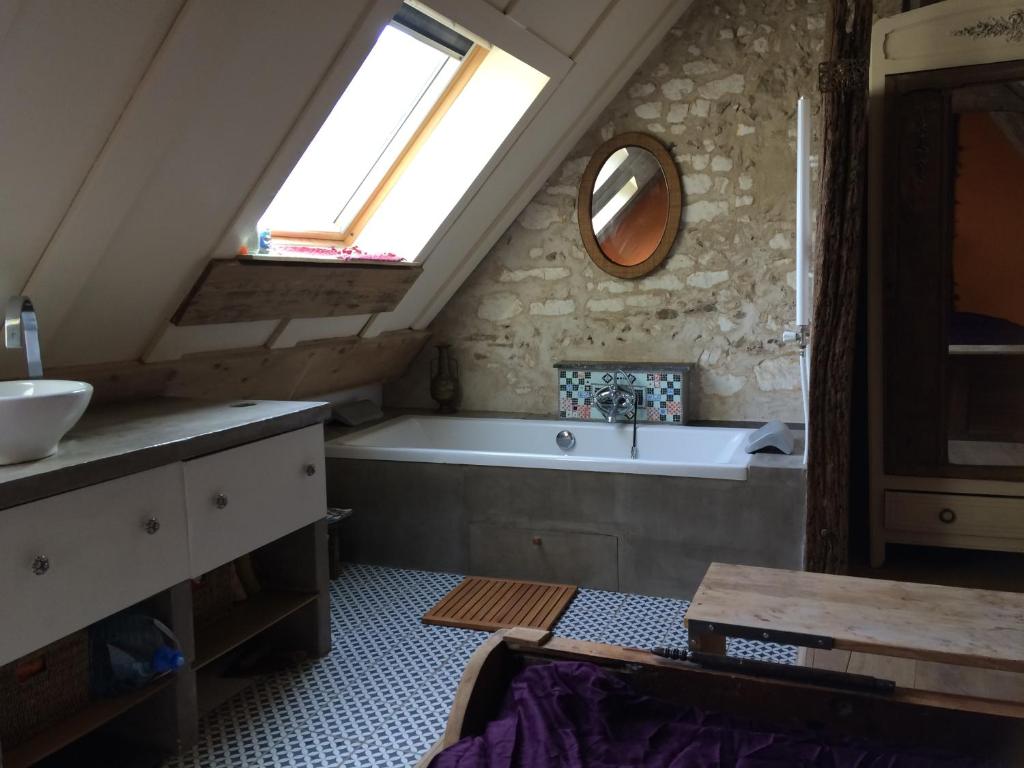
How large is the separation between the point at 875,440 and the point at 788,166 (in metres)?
1.43

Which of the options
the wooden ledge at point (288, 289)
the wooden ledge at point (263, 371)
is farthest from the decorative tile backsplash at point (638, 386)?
the wooden ledge at point (288, 289)

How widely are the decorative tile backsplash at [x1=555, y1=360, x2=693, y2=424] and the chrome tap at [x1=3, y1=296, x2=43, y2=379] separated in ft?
8.71

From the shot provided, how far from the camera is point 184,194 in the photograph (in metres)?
2.51

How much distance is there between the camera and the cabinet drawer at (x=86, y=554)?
72.6 inches

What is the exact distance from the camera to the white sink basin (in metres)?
1.88

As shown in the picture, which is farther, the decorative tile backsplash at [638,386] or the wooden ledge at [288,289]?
the decorative tile backsplash at [638,386]

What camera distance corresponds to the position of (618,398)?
429 cm

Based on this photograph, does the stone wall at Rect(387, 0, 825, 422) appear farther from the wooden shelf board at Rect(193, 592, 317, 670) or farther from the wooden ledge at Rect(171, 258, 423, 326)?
the wooden shelf board at Rect(193, 592, 317, 670)

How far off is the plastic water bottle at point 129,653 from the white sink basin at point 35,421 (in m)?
0.57

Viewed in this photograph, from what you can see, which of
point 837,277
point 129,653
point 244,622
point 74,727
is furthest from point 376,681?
point 837,277

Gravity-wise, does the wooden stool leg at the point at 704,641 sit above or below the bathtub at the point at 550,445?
below

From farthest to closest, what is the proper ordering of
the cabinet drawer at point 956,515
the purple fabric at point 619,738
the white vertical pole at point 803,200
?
1. the cabinet drawer at point 956,515
2. the white vertical pole at point 803,200
3. the purple fabric at point 619,738

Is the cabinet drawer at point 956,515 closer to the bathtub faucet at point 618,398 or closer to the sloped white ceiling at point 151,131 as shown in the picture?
the bathtub faucet at point 618,398

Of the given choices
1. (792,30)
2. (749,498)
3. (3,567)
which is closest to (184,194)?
(3,567)
